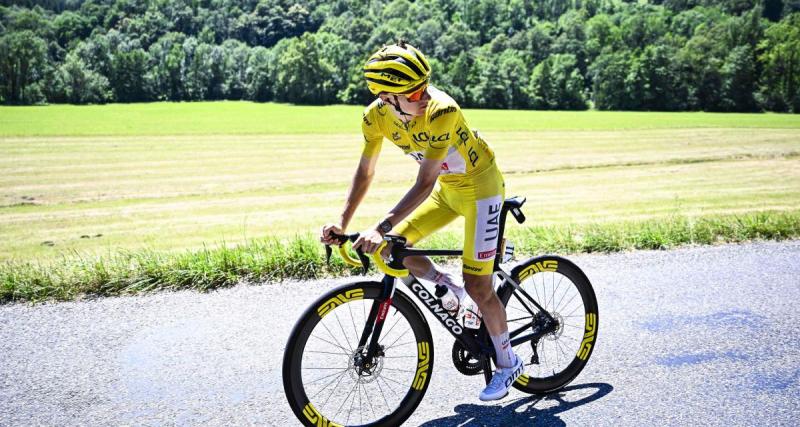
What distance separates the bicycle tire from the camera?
4398 mm

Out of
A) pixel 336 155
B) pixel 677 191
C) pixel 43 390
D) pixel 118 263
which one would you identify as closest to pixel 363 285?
pixel 43 390

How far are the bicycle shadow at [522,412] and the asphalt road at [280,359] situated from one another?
1cm

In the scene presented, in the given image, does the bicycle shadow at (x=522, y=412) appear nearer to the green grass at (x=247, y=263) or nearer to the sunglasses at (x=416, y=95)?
the sunglasses at (x=416, y=95)

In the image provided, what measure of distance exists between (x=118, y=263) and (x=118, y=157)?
28.3m

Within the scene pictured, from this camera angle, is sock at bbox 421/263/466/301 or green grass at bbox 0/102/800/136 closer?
sock at bbox 421/263/466/301

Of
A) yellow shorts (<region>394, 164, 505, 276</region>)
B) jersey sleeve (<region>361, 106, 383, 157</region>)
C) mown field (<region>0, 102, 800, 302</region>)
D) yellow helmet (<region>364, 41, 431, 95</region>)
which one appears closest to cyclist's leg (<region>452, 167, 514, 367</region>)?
yellow shorts (<region>394, 164, 505, 276</region>)

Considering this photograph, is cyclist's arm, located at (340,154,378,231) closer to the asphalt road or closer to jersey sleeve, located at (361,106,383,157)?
jersey sleeve, located at (361,106,383,157)

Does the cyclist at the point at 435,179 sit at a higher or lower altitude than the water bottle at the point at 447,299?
higher

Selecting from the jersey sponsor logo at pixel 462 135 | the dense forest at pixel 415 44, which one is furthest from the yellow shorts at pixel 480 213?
the dense forest at pixel 415 44

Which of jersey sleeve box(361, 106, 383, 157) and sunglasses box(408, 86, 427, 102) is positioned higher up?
sunglasses box(408, 86, 427, 102)

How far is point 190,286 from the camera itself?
6.13m

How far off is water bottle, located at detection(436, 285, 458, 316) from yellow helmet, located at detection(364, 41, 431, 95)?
1.21 metres

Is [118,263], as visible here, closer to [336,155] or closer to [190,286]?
[190,286]

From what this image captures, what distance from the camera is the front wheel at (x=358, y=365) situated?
371 centimetres
